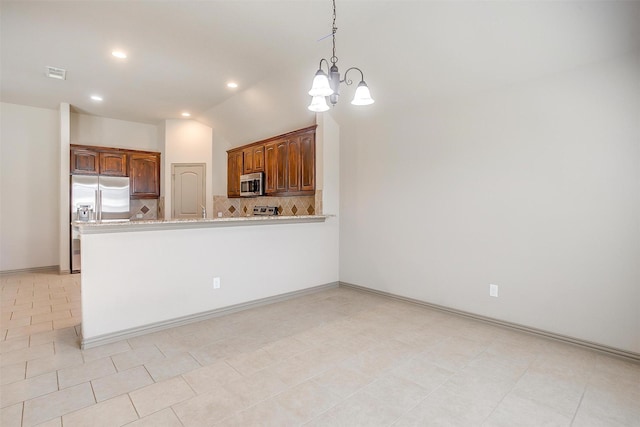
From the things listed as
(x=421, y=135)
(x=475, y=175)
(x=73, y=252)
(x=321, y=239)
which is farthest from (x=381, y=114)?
(x=73, y=252)

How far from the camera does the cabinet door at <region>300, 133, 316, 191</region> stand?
4879 mm

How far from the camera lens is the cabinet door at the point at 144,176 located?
6.68 m

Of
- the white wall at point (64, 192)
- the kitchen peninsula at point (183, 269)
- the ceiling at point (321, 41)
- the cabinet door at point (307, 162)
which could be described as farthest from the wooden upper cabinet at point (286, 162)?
the white wall at point (64, 192)

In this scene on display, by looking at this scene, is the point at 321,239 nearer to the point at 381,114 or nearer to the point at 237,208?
the point at 381,114

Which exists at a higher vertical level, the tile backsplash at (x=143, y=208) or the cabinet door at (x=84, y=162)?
the cabinet door at (x=84, y=162)

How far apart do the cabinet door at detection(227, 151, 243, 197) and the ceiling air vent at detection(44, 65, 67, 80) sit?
291 cm

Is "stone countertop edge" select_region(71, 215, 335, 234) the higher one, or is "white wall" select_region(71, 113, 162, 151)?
"white wall" select_region(71, 113, 162, 151)

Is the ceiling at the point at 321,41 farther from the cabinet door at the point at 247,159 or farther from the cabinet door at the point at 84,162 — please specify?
the cabinet door at the point at 247,159

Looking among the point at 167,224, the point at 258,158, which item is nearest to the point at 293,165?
the point at 258,158

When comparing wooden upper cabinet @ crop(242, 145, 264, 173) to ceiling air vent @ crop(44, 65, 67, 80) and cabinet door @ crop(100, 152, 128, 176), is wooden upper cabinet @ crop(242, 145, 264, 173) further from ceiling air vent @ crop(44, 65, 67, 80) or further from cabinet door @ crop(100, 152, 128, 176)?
ceiling air vent @ crop(44, 65, 67, 80)

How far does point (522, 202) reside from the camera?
10.3 ft

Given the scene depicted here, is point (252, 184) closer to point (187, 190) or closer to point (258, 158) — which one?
point (258, 158)

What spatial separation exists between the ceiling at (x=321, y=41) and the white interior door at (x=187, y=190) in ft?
8.00

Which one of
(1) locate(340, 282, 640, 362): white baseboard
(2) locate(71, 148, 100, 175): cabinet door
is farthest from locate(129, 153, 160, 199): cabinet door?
(1) locate(340, 282, 640, 362): white baseboard
